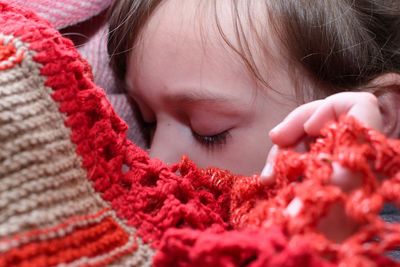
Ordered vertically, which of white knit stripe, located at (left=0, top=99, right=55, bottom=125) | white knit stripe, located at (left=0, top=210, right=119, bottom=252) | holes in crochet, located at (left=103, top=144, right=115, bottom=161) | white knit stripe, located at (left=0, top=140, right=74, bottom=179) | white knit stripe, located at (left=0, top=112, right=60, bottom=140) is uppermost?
white knit stripe, located at (left=0, top=99, right=55, bottom=125)

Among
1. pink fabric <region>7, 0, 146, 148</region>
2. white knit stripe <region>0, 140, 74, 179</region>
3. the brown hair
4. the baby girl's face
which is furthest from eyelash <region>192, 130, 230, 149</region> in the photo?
white knit stripe <region>0, 140, 74, 179</region>

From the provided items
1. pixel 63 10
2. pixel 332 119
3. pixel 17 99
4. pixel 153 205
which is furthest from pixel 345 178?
pixel 63 10

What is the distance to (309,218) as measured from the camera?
1.62 ft

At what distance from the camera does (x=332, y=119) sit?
2.06 feet

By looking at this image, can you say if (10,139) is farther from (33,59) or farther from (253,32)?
(253,32)

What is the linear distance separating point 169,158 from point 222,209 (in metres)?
0.18

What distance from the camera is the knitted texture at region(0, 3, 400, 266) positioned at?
1.59 feet

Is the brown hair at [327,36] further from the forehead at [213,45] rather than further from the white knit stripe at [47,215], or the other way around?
the white knit stripe at [47,215]

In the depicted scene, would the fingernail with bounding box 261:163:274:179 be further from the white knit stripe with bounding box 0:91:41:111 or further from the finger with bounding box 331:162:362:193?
the white knit stripe with bounding box 0:91:41:111

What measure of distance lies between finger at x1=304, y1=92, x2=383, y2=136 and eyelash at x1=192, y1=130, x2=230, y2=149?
0.76 ft

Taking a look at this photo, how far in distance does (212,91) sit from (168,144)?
0.13m

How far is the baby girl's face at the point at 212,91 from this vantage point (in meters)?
0.84

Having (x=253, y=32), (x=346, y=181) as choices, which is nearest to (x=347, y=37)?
(x=253, y=32)

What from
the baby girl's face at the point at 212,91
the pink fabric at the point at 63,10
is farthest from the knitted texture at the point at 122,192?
the pink fabric at the point at 63,10
